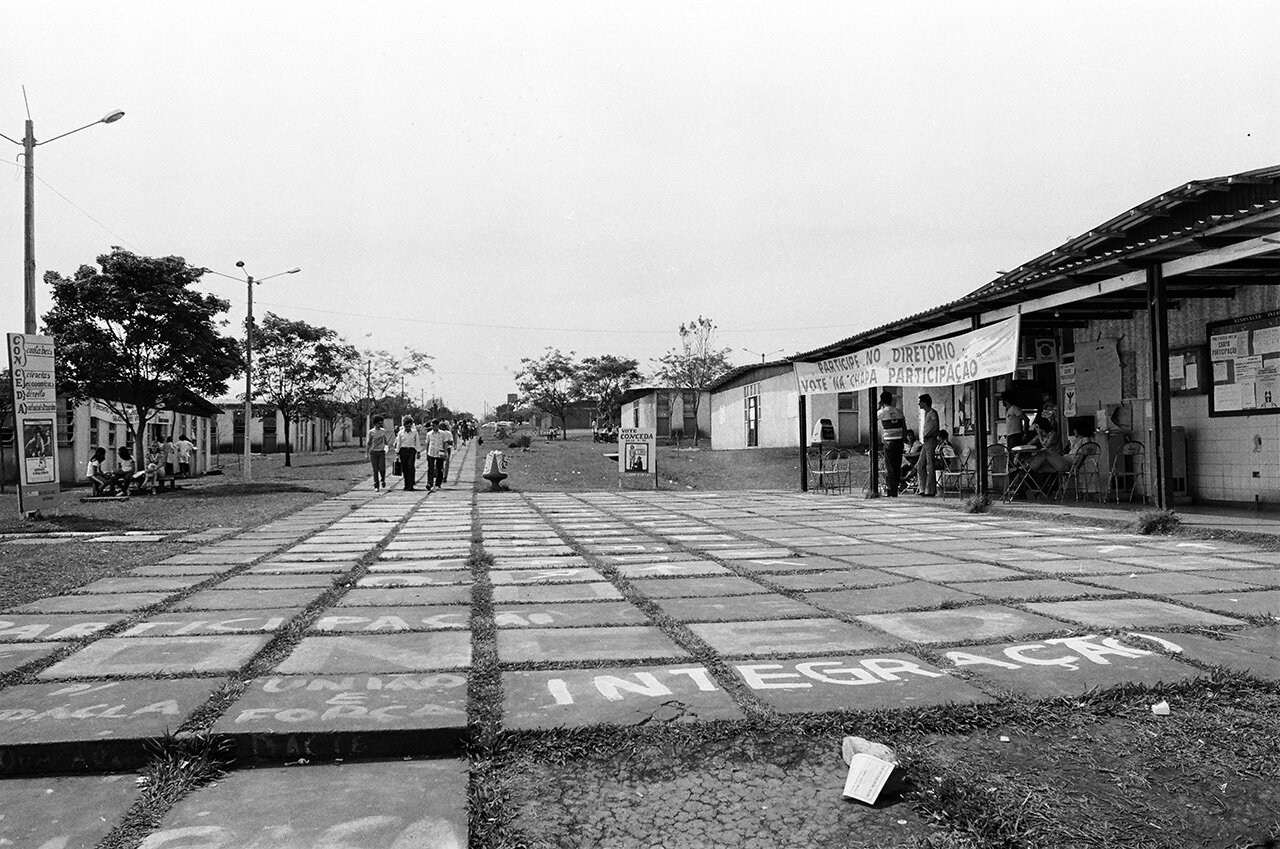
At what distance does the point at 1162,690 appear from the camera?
3.18m

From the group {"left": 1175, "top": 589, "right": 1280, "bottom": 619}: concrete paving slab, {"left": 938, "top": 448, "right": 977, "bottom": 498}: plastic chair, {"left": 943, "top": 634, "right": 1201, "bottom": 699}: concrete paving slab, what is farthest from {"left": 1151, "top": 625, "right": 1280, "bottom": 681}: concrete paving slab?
{"left": 938, "top": 448, "right": 977, "bottom": 498}: plastic chair

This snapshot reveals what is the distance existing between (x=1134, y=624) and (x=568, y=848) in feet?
10.9

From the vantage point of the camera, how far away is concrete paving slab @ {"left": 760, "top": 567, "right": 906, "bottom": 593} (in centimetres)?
550

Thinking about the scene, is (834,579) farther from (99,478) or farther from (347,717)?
(99,478)

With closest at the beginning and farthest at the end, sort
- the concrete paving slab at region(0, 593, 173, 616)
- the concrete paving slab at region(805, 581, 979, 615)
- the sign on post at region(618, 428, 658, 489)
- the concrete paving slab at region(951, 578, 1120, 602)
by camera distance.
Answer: the concrete paving slab at region(805, 581, 979, 615) → the concrete paving slab at region(0, 593, 173, 616) → the concrete paving slab at region(951, 578, 1120, 602) → the sign on post at region(618, 428, 658, 489)

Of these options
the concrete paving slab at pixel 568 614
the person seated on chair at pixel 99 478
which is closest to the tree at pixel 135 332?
the person seated on chair at pixel 99 478

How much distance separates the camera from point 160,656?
12.6 ft

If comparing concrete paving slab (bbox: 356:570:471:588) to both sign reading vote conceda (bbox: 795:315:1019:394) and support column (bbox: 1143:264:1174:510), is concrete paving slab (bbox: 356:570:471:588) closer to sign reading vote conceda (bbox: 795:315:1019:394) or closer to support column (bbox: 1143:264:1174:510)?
support column (bbox: 1143:264:1174:510)

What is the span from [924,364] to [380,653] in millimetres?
10733

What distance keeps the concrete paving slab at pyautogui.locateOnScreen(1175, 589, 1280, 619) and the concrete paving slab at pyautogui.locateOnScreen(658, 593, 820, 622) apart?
2.12 m

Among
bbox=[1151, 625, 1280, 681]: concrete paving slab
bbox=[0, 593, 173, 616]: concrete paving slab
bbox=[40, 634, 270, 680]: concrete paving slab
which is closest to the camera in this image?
bbox=[1151, 625, 1280, 681]: concrete paving slab

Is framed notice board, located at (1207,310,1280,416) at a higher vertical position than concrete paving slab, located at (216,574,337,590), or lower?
higher

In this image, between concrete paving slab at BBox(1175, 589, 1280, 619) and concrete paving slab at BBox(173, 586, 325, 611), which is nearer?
concrete paving slab at BBox(1175, 589, 1280, 619)

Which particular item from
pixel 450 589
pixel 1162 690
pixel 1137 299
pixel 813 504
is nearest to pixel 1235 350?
pixel 1137 299
